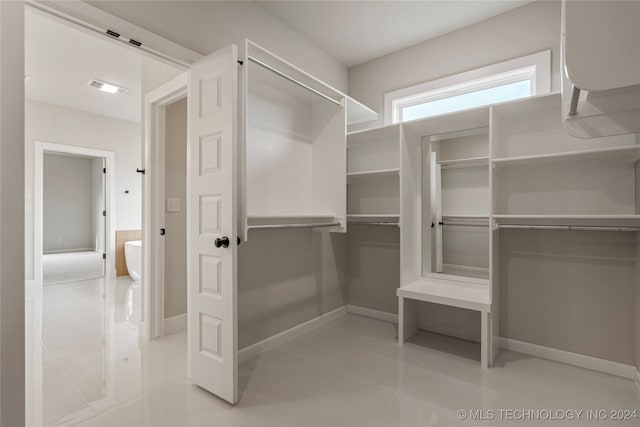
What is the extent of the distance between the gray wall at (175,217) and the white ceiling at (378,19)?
4.62 feet

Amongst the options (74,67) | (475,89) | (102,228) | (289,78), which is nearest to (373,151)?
(475,89)

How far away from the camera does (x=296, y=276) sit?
295 cm

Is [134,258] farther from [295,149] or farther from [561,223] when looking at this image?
[561,223]

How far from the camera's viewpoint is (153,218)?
292 cm

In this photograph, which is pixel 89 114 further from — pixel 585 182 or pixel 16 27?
pixel 585 182

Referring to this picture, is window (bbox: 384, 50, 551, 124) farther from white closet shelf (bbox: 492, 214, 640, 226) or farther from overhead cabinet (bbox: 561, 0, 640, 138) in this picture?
overhead cabinet (bbox: 561, 0, 640, 138)

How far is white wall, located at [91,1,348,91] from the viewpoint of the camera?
185 cm

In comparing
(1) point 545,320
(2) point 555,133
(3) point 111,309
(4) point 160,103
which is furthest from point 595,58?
(3) point 111,309

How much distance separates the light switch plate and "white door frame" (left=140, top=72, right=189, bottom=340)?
84 millimetres

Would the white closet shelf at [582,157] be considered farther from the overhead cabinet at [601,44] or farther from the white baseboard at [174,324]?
the white baseboard at [174,324]

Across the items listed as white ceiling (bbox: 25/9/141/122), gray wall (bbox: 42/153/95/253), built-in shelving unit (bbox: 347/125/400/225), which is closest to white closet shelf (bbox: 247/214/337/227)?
built-in shelving unit (bbox: 347/125/400/225)

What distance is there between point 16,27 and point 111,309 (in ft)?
11.3

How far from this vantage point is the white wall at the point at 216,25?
1.85 m

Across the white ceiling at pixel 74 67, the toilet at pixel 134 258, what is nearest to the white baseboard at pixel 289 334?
the white ceiling at pixel 74 67
